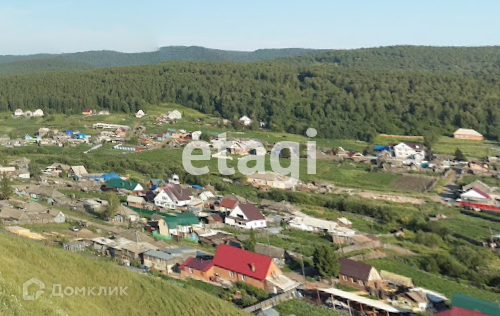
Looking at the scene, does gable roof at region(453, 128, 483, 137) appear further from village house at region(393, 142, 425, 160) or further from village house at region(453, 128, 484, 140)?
village house at region(393, 142, 425, 160)

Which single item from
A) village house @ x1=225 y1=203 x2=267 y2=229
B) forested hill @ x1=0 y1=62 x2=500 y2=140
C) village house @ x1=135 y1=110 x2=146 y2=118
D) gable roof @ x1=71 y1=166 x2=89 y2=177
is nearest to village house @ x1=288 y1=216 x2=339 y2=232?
village house @ x1=225 y1=203 x2=267 y2=229

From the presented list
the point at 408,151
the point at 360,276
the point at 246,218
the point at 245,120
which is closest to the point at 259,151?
the point at 408,151

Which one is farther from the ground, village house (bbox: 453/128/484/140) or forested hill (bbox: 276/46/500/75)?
forested hill (bbox: 276/46/500/75)

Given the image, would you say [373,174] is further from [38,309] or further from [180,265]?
[38,309]

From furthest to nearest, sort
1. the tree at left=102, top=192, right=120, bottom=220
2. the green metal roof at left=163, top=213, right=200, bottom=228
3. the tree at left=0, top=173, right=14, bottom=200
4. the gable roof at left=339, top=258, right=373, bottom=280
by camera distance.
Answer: the tree at left=0, top=173, right=14, bottom=200 < the tree at left=102, top=192, right=120, bottom=220 < the green metal roof at left=163, top=213, right=200, bottom=228 < the gable roof at left=339, top=258, right=373, bottom=280

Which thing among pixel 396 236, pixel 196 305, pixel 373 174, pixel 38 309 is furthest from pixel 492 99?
pixel 38 309

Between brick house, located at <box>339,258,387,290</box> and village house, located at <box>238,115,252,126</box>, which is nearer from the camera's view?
brick house, located at <box>339,258,387,290</box>

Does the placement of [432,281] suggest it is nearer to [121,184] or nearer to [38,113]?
[121,184]
